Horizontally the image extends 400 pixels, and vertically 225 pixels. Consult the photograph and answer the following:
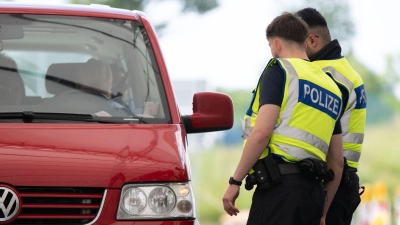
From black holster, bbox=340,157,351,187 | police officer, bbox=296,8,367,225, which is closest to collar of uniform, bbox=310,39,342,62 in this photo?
police officer, bbox=296,8,367,225

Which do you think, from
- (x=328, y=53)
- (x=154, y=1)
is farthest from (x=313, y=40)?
(x=154, y=1)

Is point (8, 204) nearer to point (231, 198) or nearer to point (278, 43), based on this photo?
point (231, 198)

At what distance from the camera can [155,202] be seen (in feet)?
16.0

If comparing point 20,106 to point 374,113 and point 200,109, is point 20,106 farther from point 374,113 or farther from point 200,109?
point 374,113

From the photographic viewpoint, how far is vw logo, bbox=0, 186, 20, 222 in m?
4.68

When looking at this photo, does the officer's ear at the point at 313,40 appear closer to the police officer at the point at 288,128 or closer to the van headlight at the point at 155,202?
the police officer at the point at 288,128

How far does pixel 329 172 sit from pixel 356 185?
608 mm

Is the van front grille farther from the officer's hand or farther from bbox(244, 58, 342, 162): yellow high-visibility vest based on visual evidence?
bbox(244, 58, 342, 162): yellow high-visibility vest

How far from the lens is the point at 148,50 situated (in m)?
5.93

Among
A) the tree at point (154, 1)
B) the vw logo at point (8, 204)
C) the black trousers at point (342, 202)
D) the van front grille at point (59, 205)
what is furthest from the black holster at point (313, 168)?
the tree at point (154, 1)

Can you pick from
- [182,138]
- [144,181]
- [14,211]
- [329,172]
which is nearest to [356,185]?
[329,172]

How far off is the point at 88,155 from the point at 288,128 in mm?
1123

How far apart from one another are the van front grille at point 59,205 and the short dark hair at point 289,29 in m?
1.42

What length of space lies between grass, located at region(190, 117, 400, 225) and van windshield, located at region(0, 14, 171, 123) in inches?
596
